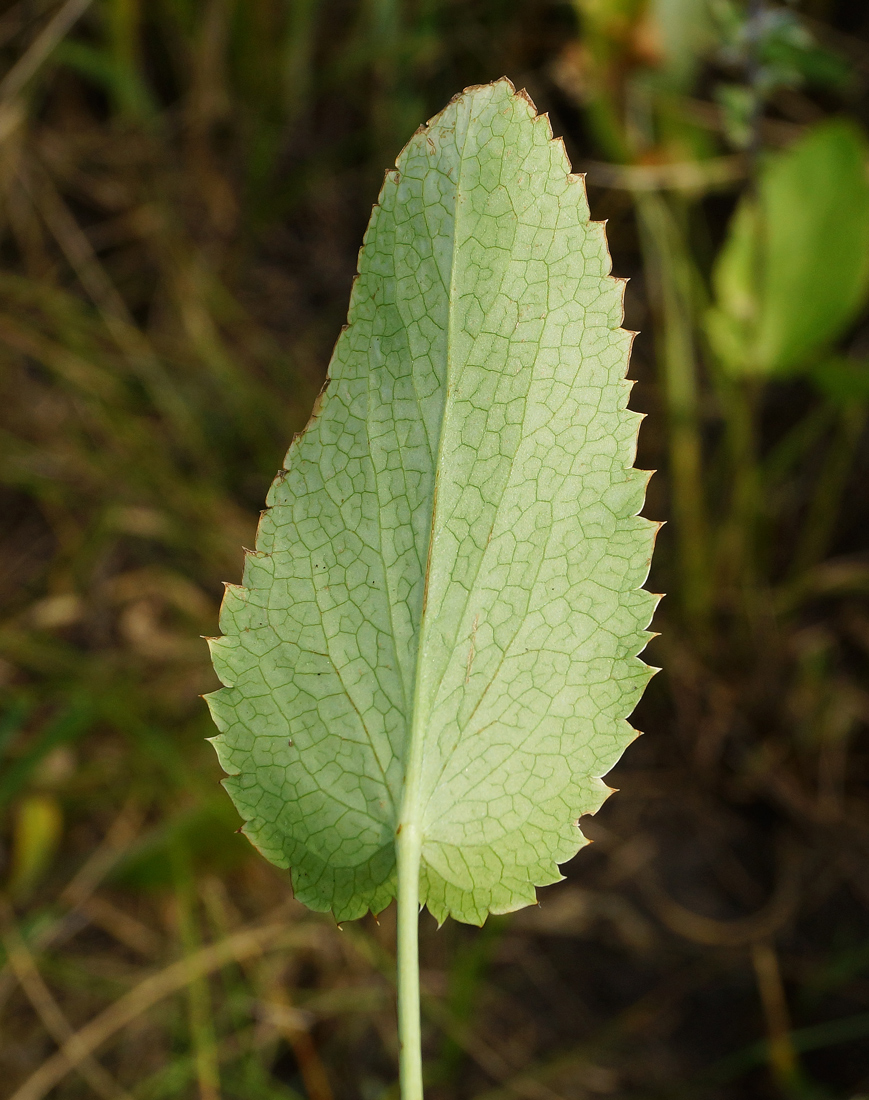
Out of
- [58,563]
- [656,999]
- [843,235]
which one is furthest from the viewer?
[58,563]

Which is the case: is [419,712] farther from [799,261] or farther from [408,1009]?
[799,261]

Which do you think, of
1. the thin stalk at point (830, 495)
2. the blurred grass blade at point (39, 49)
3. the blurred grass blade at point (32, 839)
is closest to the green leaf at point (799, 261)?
the thin stalk at point (830, 495)

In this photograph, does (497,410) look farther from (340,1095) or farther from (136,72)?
(136,72)

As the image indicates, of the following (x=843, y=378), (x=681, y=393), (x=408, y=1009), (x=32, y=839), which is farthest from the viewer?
(x=681, y=393)

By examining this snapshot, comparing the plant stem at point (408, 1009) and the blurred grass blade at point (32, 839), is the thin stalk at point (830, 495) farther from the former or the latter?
the plant stem at point (408, 1009)

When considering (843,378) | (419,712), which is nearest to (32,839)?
(419,712)

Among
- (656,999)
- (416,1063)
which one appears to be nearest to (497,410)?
(416,1063)
